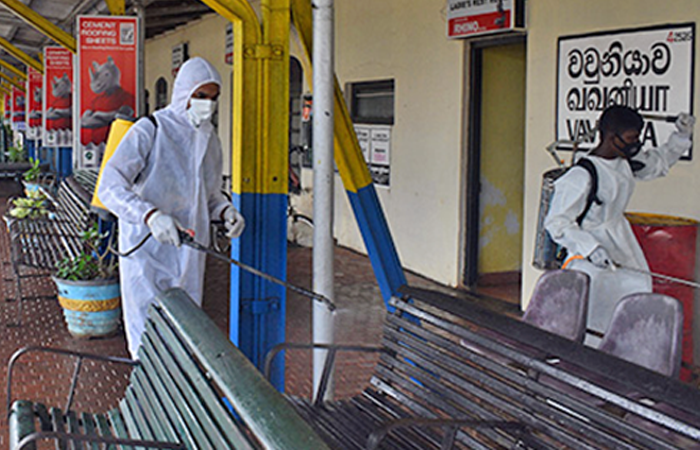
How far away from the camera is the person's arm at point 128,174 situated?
4.05 metres

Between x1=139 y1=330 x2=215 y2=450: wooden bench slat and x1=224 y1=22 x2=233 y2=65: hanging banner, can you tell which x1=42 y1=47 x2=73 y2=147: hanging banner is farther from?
x1=139 y1=330 x2=215 y2=450: wooden bench slat

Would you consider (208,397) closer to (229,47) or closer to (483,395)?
(483,395)

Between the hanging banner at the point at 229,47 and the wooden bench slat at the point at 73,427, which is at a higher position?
the hanging banner at the point at 229,47

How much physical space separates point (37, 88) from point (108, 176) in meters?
16.2

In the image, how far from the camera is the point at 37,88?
1916 cm

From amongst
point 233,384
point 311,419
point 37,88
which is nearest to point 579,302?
point 311,419

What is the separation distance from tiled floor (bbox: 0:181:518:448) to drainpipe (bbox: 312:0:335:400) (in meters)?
1.37

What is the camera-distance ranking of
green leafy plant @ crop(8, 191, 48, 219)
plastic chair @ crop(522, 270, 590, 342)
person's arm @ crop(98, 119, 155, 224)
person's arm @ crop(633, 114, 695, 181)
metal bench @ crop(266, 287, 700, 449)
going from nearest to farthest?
metal bench @ crop(266, 287, 700, 449) < plastic chair @ crop(522, 270, 590, 342) < person's arm @ crop(98, 119, 155, 224) < person's arm @ crop(633, 114, 695, 181) < green leafy plant @ crop(8, 191, 48, 219)

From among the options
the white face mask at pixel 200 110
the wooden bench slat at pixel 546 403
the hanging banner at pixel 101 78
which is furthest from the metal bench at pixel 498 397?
the hanging banner at pixel 101 78

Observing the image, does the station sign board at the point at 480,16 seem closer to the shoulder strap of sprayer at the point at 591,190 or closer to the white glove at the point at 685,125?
the white glove at the point at 685,125

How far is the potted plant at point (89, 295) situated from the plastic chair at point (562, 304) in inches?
131

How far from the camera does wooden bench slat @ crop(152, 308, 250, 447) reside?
218 centimetres

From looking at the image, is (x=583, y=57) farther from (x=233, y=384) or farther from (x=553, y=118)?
(x=233, y=384)

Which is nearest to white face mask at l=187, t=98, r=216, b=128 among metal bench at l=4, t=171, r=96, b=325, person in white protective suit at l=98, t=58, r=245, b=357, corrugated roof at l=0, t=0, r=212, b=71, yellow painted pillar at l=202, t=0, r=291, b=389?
person in white protective suit at l=98, t=58, r=245, b=357
